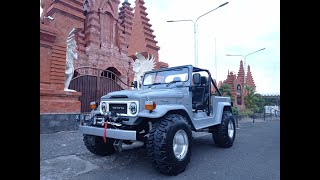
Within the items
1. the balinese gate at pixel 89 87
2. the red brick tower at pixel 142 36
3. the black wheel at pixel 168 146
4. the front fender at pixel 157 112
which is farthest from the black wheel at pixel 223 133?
the red brick tower at pixel 142 36

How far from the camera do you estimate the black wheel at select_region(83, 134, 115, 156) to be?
4680 millimetres

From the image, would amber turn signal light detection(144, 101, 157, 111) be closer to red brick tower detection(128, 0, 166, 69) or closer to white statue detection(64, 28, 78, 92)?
white statue detection(64, 28, 78, 92)

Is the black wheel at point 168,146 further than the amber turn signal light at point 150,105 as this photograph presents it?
No

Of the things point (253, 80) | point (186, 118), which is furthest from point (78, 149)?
point (253, 80)

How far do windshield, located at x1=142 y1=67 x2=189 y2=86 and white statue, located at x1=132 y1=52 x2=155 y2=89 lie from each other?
9178 mm

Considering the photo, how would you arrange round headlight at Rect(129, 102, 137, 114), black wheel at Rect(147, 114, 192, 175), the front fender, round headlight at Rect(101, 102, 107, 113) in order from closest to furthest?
black wheel at Rect(147, 114, 192, 175) < the front fender < round headlight at Rect(129, 102, 137, 114) < round headlight at Rect(101, 102, 107, 113)

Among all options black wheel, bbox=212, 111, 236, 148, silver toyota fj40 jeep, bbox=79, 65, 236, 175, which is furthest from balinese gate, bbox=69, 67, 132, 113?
black wheel, bbox=212, 111, 236, 148

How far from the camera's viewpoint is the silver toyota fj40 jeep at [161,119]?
11.9 ft

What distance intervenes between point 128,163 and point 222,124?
2.65m

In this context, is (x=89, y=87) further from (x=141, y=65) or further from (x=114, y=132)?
(x=114, y=132)

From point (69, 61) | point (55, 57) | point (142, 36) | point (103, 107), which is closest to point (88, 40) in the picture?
point (69, 61)

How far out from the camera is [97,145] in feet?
15.6

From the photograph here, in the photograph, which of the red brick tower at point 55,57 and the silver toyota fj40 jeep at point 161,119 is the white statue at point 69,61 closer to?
the red brick tower at point 55,57
